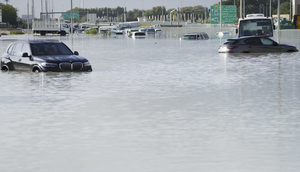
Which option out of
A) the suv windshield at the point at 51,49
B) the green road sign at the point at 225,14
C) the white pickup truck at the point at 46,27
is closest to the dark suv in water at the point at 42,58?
the suv windshield at the point at 51,49

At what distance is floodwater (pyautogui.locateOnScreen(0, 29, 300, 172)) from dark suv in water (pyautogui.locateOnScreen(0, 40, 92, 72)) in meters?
2.54

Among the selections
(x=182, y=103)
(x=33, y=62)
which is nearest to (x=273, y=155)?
(x=182, y=103)

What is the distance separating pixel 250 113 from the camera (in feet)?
42.2

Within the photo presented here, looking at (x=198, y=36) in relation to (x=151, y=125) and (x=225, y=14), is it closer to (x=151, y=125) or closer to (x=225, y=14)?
(x=225, y=14)

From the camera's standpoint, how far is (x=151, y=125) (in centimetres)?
1141

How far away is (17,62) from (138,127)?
15.0 m

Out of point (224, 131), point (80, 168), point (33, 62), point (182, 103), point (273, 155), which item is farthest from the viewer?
point (33, 62)

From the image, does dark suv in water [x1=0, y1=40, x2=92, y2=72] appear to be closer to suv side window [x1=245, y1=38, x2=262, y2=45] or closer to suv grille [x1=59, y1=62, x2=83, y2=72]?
suv grille [x1=59, y1=62, x2=83, y2=72]

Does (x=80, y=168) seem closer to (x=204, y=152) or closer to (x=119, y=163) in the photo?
(x=119, y=163)

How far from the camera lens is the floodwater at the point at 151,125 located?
8188 mm

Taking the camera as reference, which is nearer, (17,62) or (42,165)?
(42,165)

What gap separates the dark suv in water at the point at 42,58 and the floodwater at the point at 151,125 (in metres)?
2.54

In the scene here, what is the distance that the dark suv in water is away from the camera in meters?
23.8

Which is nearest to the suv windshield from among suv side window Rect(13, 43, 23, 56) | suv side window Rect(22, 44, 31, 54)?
suv side window Rect(22, 44, 31, 54)
